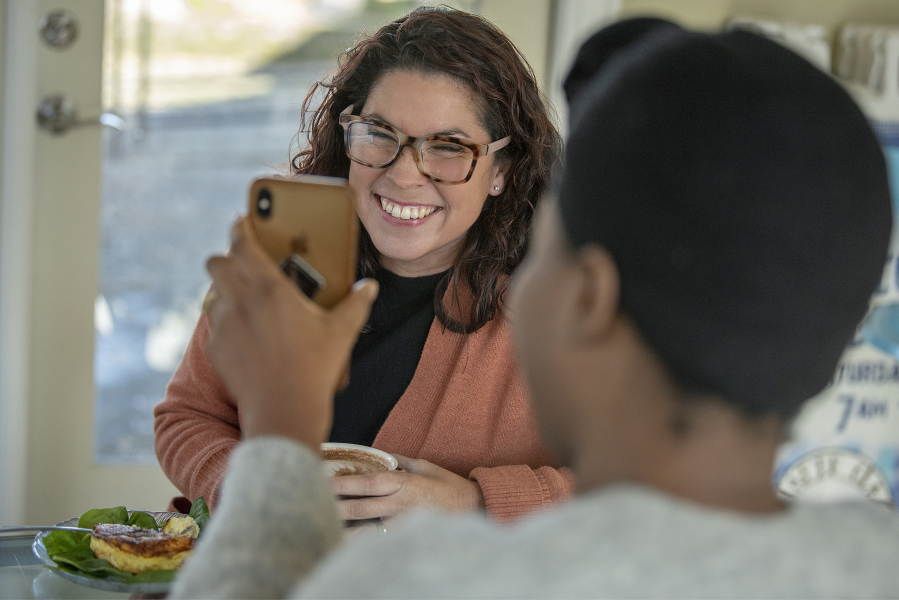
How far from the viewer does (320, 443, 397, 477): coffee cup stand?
3.22 feet

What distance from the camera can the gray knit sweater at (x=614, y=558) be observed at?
44 cm

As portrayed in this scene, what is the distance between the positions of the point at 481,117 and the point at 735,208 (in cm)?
90

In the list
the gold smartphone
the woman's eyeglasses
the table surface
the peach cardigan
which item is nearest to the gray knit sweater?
the gold smartphone

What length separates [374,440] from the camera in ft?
4.17

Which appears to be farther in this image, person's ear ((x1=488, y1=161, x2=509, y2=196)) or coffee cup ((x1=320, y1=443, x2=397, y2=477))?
person's ear ((x1=488, y1=161, x2=509, y2=196))

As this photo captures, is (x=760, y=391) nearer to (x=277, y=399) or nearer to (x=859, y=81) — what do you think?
(x=277, y=399)

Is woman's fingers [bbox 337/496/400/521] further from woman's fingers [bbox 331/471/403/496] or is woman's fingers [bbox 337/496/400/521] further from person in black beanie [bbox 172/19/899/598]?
person in black beanie [bbox 172/19/899/598]

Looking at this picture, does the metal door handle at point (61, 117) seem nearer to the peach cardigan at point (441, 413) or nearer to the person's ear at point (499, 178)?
the peach cardigan at point (441, 413)

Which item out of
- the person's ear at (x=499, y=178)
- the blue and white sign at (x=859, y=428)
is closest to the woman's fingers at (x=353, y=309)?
the person's ear at (x=499, y=178)

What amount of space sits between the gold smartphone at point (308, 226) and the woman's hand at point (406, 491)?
0.31 metres

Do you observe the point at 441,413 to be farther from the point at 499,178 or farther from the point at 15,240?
the point at 15,240

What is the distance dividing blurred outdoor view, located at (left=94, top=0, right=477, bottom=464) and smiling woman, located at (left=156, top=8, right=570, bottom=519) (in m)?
0.72

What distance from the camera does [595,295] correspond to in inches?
20.1

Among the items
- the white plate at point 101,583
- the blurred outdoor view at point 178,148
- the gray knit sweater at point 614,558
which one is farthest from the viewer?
the blurred outdoor view at point 178,148
